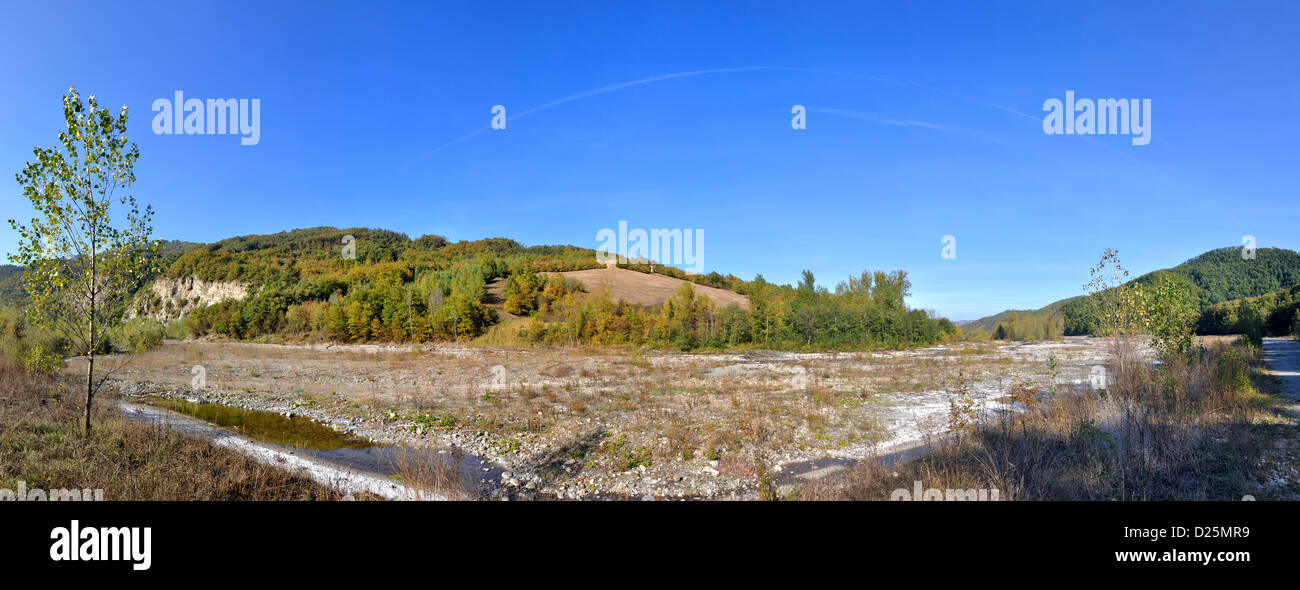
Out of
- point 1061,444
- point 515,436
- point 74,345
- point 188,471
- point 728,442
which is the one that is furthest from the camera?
point 515,436

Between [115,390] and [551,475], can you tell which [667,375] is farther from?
[115,390]

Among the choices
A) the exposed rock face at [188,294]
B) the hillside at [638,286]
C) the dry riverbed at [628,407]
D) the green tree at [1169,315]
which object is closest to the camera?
the dry riverbed at [628,407]

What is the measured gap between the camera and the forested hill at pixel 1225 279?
9394cm

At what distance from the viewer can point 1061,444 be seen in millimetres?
8680

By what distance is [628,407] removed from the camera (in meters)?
15.7

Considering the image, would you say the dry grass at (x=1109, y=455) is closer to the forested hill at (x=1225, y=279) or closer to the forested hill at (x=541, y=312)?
the forested hill at (x=541, y=312)

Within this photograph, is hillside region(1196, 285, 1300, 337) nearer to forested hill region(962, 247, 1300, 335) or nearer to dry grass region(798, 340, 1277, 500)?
forested hill region(962, 247, 1300, 335)

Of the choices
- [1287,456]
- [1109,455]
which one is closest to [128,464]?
[1109,455]

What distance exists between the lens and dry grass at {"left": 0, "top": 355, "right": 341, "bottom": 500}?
22.5 ft

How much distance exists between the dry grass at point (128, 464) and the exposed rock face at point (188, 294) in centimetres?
8045

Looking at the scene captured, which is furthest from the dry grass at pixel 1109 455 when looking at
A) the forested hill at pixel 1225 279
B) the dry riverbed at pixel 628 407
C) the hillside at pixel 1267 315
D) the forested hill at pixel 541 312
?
the forested hill at pixel 1225 279

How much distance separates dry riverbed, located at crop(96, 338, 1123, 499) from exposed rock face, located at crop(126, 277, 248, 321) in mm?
54511

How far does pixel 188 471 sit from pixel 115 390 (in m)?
19.4
